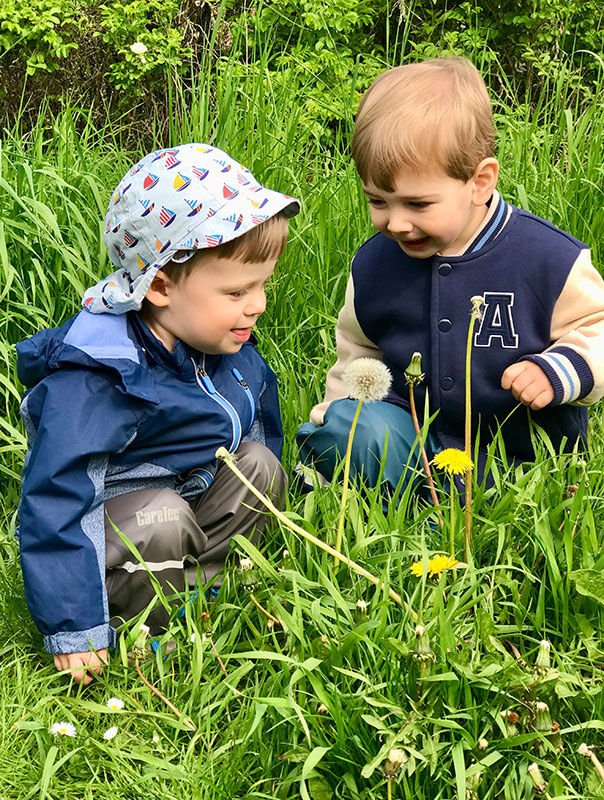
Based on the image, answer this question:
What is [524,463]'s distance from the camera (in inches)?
92.7

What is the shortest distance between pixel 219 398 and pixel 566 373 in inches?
32.3

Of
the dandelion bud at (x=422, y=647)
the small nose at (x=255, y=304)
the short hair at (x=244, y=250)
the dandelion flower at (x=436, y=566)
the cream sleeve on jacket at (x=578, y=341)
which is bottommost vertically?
the dandelion flower at (x=436, y=566)

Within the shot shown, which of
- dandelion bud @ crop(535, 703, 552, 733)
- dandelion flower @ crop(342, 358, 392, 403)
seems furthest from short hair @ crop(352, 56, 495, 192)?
dandelion bud @ crop(535, 703, 552, 733)

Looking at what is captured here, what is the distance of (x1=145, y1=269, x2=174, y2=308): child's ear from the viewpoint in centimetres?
216

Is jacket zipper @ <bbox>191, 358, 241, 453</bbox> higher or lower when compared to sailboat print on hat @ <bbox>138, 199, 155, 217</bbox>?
lower

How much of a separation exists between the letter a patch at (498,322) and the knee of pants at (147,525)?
0.86 metres

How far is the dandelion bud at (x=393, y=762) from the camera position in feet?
4.74

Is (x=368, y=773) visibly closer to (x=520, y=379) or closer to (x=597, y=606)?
(x=597, y=606)

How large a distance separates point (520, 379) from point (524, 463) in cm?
23

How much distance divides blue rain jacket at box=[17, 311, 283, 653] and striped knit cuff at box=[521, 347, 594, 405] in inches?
29.7

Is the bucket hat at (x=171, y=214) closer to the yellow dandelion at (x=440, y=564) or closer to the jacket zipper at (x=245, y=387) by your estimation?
the jacket zipper at (x=245, y=387)

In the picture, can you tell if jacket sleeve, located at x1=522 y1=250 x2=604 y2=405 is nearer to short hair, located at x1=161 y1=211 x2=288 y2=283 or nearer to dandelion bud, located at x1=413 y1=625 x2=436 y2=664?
short hair, located at x1=161 y1=211 x2=288 y2=283

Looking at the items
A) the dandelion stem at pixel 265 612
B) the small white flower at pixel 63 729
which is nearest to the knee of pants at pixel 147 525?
the dandelion stem at pixel 265 612

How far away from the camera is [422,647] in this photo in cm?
151
